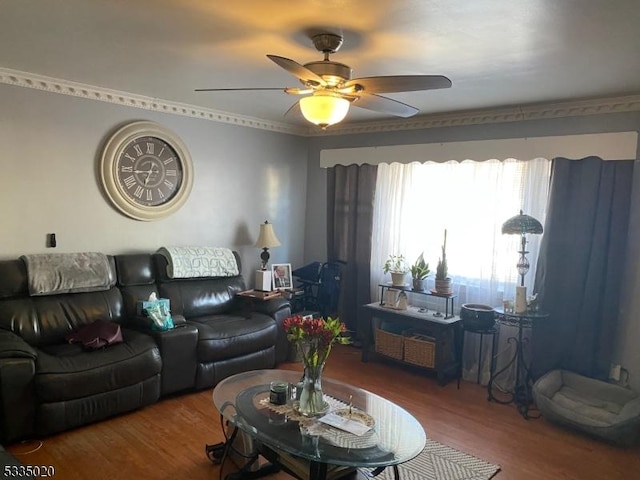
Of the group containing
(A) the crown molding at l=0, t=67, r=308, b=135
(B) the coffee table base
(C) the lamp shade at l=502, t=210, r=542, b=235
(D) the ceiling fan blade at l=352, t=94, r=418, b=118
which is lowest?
(B) the coffee table base

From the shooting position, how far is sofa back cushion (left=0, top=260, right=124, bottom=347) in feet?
10.8

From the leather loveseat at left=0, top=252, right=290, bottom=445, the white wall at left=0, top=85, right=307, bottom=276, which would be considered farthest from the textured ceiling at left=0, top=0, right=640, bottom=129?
the leather loveseat at left=0, top=252, right=290, bottom=445

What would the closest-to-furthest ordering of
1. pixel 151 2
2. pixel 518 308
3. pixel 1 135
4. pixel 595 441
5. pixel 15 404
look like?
pixel 151 2
pixel 15 404
pixel 595 441
pixel 1 135
pixel 518 308

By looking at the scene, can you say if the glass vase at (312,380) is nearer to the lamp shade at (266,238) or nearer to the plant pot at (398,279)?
the plant pot at (398,279)

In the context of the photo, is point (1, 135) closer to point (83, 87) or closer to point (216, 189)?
point (83, 87)

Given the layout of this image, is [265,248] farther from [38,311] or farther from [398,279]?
[38,311]

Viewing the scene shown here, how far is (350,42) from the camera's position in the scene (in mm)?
2453

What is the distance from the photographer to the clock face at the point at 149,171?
162 inches

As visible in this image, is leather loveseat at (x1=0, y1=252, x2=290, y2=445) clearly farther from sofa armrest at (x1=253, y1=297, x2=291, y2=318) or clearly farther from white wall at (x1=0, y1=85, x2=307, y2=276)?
white wall at (x1=0, y1=85, x2=307, y2=276)

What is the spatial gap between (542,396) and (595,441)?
0.41 m

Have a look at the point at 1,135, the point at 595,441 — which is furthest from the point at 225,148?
the point at 595,441

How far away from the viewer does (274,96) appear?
12.7ft

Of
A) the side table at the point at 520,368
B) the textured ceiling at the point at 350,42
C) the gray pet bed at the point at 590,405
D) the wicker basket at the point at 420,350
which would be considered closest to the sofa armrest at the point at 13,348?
the textured ceiling at the point at 350,42

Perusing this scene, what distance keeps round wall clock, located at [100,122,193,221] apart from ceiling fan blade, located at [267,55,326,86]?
7.82 feet
